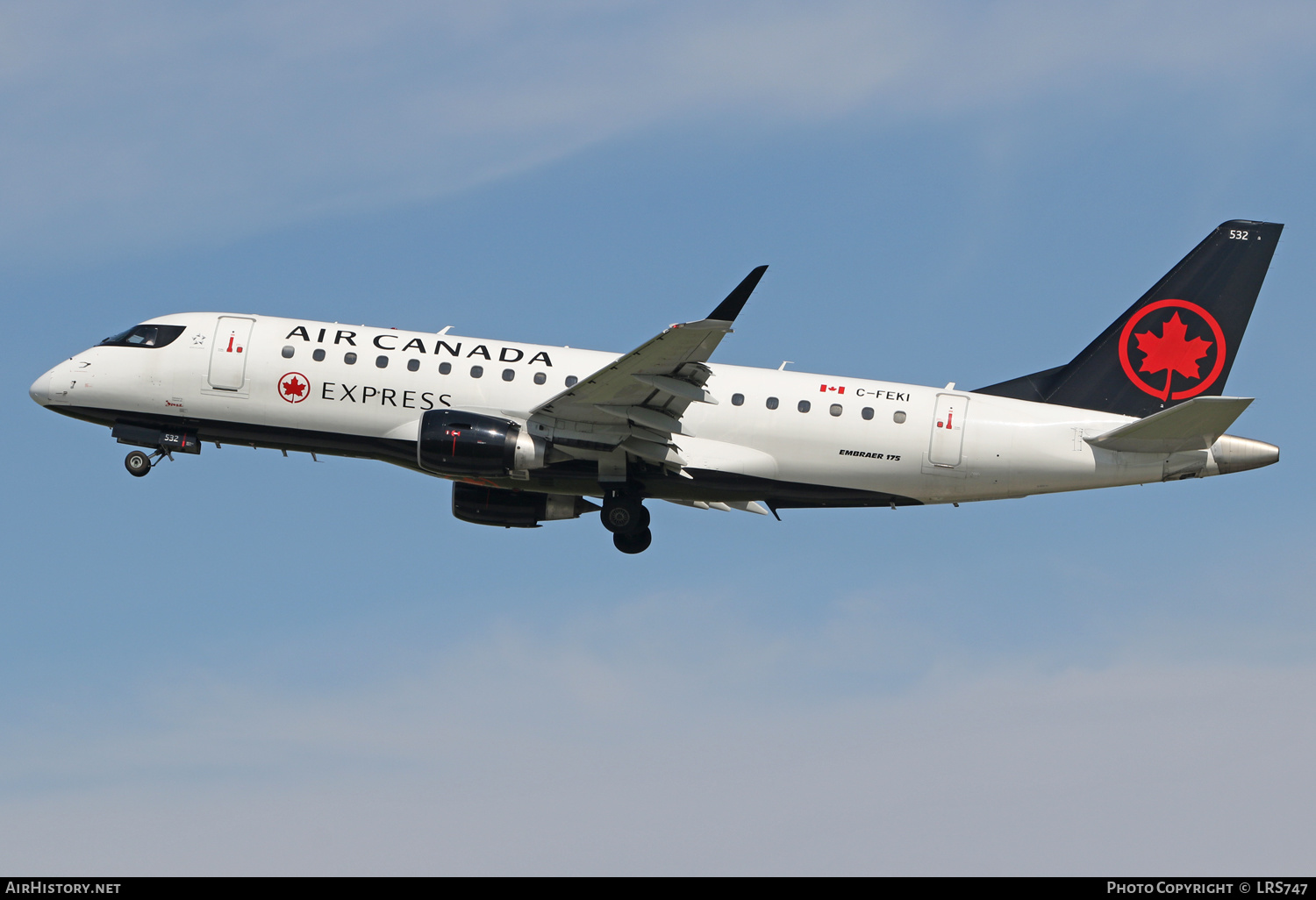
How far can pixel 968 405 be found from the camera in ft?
122

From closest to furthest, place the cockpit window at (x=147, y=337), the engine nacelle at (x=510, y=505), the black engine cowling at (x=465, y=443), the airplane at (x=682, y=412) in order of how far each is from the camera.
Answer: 1. the black engine cowling at (x=465, y=443)
2. the airplane at (x=682, y=412)
3. the cockpit window at (x=147, y=337)
4. the engine nacelle at (x=510, y=505)

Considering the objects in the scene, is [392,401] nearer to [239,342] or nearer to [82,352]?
[239,342]

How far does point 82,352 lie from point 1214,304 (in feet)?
104

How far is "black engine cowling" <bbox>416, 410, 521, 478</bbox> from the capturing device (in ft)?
116

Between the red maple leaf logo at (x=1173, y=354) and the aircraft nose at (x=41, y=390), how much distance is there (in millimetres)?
30338

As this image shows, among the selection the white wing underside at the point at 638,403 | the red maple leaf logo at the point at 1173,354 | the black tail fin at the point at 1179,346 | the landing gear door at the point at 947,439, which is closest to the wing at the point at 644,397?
the white wing underside at the point at 638,403

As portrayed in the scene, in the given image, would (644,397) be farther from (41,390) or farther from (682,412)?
(41,390)

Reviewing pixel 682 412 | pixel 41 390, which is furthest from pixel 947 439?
pixel 41 390

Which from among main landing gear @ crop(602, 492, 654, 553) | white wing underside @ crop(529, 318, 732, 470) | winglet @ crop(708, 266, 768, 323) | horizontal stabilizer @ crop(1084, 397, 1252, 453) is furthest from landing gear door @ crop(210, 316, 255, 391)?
horizontal stabilizer @ crop(1084, 397, 1252, 453)

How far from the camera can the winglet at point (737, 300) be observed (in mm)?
30922

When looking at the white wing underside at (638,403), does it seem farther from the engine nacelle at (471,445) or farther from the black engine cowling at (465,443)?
the black engine cowling at (465,443)

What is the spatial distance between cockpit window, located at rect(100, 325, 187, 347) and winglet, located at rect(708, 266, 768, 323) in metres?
16.4

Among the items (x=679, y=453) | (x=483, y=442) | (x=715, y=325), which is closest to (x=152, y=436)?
(x=483, y=442)

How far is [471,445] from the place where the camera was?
3541cm
